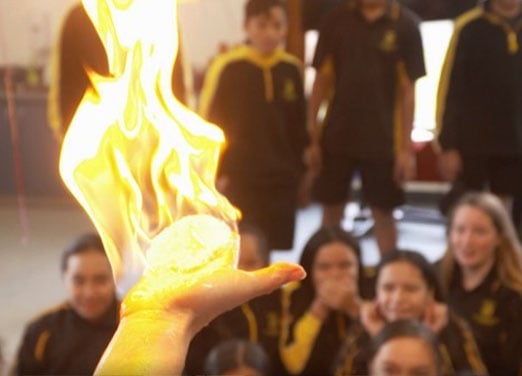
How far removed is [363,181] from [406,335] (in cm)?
116

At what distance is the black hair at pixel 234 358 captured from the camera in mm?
1782

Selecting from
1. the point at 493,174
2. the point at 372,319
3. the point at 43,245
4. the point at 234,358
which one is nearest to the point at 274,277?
the point at 234,358

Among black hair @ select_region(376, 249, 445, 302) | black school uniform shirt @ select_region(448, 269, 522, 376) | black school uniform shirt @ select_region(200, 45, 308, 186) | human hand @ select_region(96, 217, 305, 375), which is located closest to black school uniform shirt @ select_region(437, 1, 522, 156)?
black school uniform shirt @ select_region(200, 45, 308, 186)

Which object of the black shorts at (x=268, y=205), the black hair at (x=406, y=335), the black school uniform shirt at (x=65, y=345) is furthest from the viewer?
the black shorts at (x=268, y=205)

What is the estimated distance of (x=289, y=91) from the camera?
2729 millimetres

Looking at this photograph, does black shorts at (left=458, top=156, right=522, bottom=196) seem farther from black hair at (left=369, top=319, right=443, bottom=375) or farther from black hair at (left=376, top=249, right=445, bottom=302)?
black hair at (left=369, top=319, right=443, bottom=375)

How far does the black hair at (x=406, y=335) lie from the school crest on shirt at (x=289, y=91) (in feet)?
3.74

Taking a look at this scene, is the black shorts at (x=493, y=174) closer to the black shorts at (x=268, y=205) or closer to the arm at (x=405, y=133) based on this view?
the arm at (x=405, y=133)

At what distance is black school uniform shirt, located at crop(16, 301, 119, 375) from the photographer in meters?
1.89

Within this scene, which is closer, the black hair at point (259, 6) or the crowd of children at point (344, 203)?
the crowd of children at point (344, 203)

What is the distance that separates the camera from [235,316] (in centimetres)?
217

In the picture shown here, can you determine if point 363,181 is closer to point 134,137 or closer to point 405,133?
point 405,133

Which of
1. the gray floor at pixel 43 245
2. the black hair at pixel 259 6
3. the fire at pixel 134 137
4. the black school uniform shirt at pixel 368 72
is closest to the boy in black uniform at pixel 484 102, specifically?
the black school uniform shirt at pixel 368 72

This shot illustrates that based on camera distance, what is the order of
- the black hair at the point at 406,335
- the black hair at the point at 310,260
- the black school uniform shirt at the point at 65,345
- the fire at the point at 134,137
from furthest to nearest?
the black hair at the point at 310,260 < the black school uniform shirt at the point at 65,345 < the black hair at the point at 406,335 < the fire at the point at 134,137
